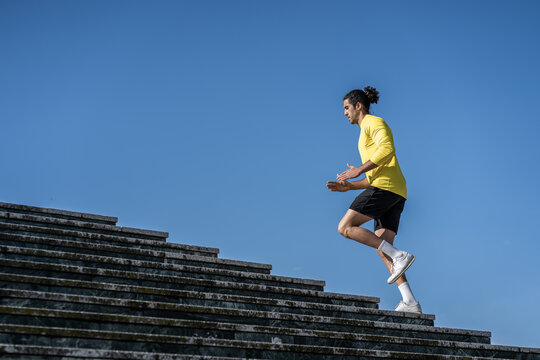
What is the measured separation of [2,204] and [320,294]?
3.64 metres

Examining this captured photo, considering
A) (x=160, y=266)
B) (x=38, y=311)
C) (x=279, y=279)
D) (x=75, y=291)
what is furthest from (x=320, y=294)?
(x=38, y=311)

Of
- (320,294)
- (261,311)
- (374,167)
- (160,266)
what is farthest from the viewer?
(374,167)

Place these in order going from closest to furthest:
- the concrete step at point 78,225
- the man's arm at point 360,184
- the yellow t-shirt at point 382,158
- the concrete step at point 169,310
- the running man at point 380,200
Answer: the concrete step at point 169,310 → the concrete step at point 78,225 → the running man at point 380,200 → the yellow t-shirt at point 382,158 → the man's arm at point 360,184

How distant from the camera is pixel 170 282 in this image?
5.69 meters

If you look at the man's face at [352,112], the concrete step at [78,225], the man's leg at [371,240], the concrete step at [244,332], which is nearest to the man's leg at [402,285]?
A: the man's leg at [371,240]

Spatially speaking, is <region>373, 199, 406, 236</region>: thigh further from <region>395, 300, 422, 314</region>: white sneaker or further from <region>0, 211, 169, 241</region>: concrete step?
<region>0, 211, 169, 241</region>: concrete step

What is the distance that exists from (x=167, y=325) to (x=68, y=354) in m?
0.90

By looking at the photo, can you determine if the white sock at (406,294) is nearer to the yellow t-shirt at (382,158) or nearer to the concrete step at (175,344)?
the yellow t-shirt at (382,158)

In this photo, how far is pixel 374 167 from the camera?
7016 millimetres

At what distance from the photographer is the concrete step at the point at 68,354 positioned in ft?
12.5

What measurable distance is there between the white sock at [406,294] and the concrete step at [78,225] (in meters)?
2.86

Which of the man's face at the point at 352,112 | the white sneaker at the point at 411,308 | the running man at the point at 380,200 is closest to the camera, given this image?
the white sneaker at the point at 411,308

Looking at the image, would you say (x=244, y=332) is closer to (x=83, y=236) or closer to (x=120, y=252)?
(x=120, y=252)

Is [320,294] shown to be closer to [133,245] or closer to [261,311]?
[261,311]
